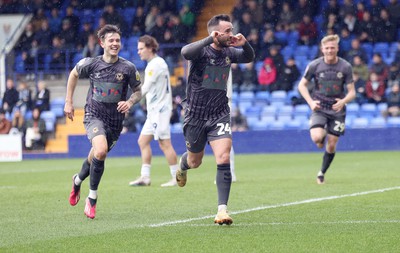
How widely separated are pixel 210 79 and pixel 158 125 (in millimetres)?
5092

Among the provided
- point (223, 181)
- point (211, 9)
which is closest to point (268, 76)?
point (211, 9)

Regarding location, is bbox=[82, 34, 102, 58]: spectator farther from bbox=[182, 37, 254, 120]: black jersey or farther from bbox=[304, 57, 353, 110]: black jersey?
bbox=[182, 37, 254, 120]: black jersey

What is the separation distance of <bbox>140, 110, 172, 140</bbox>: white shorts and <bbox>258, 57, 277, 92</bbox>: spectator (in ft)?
40.5

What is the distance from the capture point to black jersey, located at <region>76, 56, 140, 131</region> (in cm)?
1045

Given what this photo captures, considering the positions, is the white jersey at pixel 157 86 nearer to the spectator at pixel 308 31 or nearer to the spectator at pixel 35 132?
the spectator at pixel 35 132

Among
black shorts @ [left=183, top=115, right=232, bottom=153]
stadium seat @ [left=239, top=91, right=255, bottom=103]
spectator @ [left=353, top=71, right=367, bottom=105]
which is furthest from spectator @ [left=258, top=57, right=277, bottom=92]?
black shorts @ [left=183, top=115, right=232, bottom=153]

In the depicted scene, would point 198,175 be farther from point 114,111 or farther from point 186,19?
point 186,19

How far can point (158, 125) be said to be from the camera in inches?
574

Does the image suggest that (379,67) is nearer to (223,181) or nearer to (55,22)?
(55,22)

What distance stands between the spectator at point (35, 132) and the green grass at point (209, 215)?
9.32 meters

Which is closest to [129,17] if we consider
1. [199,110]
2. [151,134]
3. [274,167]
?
[274,167]

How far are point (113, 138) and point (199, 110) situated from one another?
140cm

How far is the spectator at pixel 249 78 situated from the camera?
89.1 ft

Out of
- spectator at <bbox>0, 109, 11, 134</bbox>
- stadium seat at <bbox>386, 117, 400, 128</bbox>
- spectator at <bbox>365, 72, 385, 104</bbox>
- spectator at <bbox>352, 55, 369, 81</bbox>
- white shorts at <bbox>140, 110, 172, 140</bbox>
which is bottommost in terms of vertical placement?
spectator at <bbox>0, 109, 11, 134</bbox>
